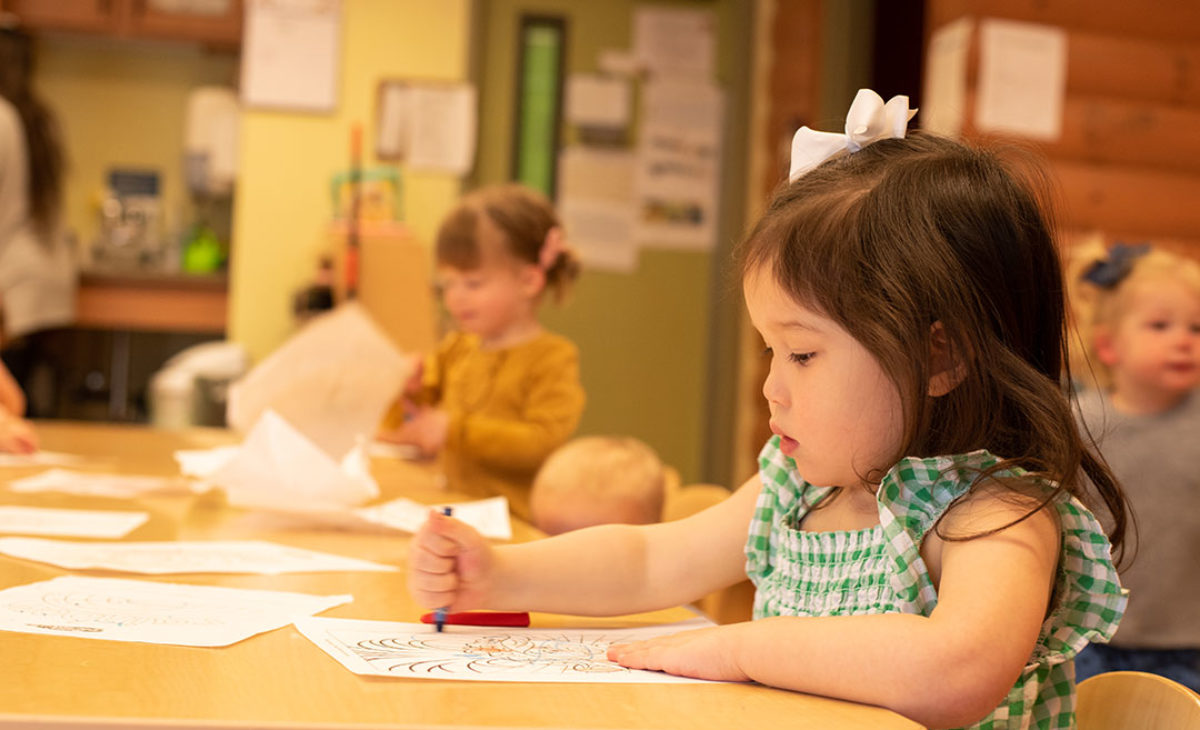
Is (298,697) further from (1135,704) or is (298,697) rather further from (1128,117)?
(1128,117)

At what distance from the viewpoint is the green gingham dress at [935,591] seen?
0.83 m

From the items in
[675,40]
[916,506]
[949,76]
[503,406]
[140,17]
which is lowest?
[503,406]

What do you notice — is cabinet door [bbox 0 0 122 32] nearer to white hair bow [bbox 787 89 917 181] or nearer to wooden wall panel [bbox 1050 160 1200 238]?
wooden wall panel [bbox 1050 160 1200 238]

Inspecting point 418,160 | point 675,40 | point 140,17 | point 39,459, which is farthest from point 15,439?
point 675,40

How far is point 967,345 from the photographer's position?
836 mm

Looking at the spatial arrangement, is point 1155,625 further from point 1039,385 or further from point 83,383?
point 83,383

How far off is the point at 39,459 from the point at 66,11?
9.42 feet

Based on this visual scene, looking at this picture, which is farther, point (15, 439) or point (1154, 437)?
point (1154, 437)

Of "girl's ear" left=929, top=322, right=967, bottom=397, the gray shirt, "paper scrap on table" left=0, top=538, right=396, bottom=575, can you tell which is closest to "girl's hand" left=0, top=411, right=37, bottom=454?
"paper scrap on table" left=0, top=538, right=396, bottom=575

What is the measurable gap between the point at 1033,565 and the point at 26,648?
58 cm

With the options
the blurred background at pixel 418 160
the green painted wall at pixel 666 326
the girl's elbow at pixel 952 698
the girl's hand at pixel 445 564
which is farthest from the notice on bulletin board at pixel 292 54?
the girl's elbow at pixel 952 698

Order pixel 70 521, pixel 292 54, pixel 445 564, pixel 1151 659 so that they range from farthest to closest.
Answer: pixel 292 54, pixel 1151 659, pixel 70 521, pixel 445 564

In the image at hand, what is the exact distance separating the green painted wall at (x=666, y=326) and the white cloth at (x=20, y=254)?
1.66m

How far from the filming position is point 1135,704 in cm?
87
